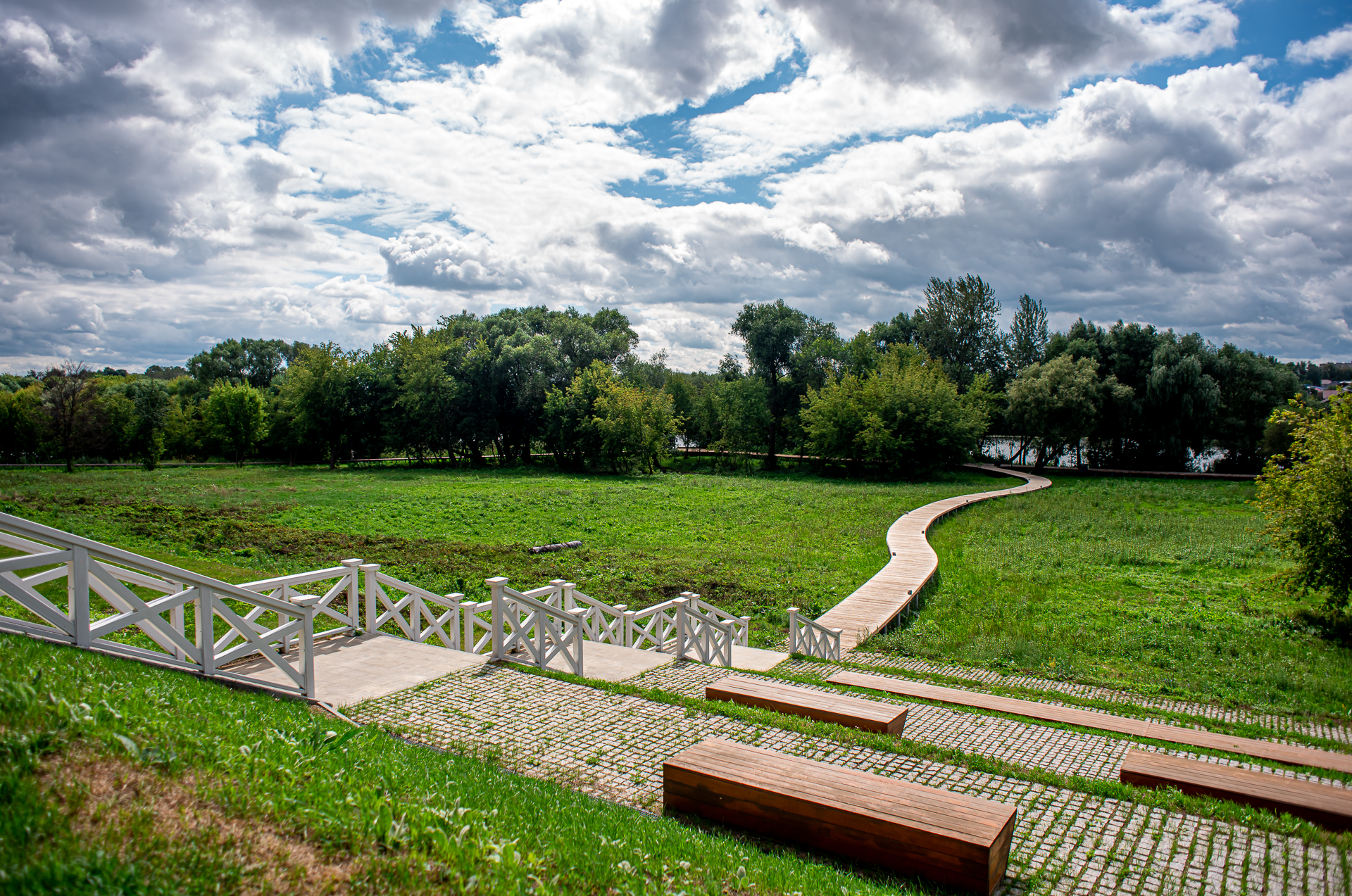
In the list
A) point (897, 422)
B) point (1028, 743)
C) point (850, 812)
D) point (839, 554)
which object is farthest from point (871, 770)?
point (897, 422)

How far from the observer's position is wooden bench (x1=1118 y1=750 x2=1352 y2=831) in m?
4.52

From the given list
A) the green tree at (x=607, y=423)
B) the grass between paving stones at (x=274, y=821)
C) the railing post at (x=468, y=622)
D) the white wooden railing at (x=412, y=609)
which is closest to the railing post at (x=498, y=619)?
the railing post at (x=468, y=622)

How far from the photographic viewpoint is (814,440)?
5459 cm

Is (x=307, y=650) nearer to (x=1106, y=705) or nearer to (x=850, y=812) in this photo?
(x=850, y=812)

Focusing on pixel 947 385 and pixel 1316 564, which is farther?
pixel 947 385

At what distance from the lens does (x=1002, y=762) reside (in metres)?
5.82

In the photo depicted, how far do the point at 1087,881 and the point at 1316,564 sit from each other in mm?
13673

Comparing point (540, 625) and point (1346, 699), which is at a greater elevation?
point (540, 625)

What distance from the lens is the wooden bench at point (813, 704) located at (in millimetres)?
6410

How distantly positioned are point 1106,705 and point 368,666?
920 cm

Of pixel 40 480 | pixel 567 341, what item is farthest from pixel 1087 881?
pixel 567 341

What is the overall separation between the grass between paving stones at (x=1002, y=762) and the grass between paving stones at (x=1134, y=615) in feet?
14.2

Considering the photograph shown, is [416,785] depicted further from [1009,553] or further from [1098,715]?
[1009,553]

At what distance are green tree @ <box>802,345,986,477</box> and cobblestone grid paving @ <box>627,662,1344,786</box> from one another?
140 feet
